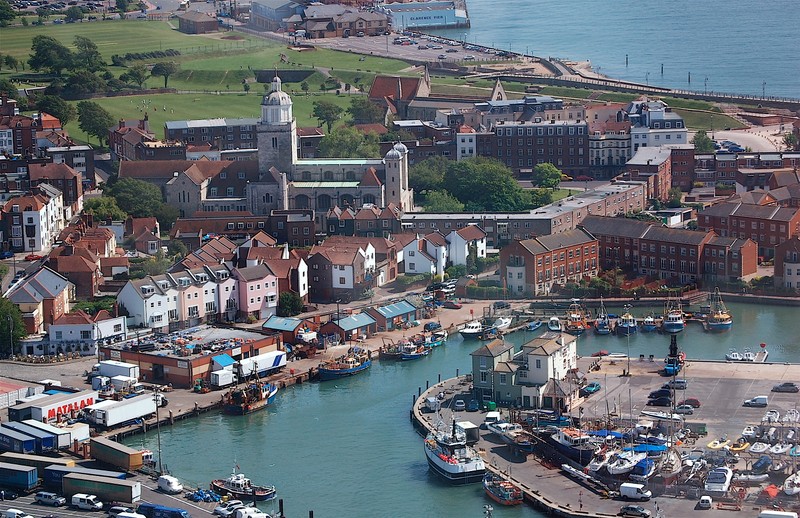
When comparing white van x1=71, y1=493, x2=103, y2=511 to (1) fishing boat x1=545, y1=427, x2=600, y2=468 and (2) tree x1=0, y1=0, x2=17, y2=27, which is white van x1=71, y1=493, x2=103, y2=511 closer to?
(1) fishing boat x1=545, y1=427, x2=600, y2=468

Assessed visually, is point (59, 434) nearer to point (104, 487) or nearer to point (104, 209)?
point (104, 487)

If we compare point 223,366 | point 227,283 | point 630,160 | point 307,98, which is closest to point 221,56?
point 307,98

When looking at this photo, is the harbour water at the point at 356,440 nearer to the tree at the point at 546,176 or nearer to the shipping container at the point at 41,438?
the shipping container at the point at 41,438

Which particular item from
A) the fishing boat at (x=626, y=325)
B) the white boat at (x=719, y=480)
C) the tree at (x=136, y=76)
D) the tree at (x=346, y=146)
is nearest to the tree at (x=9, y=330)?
the fishing boat at (x=626, y=325)

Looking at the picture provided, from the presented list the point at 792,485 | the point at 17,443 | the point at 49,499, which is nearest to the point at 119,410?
the point at 17,443

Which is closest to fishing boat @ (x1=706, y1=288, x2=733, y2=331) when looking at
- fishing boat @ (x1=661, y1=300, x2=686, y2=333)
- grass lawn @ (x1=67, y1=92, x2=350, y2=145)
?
fishing boat @ (x1=661, y1=300, x2=686, y2=333)
